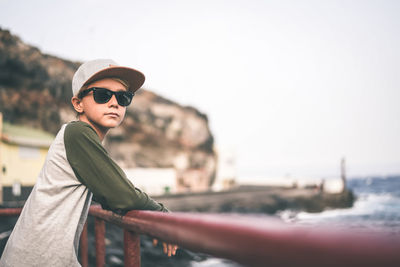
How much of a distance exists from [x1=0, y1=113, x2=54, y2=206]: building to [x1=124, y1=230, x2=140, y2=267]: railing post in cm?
1967

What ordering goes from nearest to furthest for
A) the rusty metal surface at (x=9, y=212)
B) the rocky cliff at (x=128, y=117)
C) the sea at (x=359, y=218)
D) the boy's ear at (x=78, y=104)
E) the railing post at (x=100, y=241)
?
the sea at (x=359, y=218) → the boy's ear at (x=78, y=104) → the railing post at (x=100, y=241) → the rusty metal surface at (x=9, y=212) → the rocky cliff at (x=128, y=117)

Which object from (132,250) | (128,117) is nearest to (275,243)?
(132,250)

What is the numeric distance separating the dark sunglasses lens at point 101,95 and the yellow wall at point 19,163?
64.7 feet

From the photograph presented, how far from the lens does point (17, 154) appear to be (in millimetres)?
19000

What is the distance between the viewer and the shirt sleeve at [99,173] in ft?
4.11

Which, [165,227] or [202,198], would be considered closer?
[165,227]

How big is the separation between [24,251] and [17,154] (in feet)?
67.4

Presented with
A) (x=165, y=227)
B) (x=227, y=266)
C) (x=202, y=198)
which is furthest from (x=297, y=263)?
(x=202, y=198)

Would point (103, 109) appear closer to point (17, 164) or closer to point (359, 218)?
point (17, 164)

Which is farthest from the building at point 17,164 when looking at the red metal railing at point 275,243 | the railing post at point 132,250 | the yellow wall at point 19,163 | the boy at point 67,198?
the red metal railing at point 275,243

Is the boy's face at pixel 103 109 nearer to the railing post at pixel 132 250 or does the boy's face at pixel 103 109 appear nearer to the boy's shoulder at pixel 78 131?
the boy's shoulder at pixel 78 131

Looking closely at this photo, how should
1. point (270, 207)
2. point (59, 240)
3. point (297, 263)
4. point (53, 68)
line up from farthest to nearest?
point (270, 207) < point (53, 68) < point (59, 240) < point (297, 263)

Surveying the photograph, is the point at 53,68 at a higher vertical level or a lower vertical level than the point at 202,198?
higher

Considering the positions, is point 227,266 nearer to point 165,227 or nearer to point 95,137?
point 165,227
